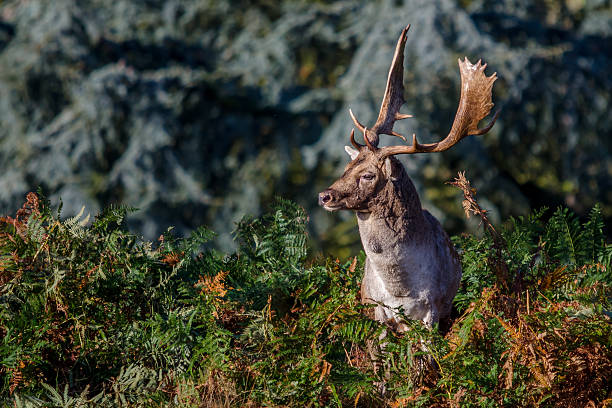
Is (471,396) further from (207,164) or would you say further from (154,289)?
(207,164)

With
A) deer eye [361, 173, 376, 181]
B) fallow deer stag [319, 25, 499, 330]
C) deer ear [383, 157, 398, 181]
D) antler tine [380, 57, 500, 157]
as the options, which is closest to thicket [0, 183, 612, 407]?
fallow deer stag [319, 25, 499, 330]

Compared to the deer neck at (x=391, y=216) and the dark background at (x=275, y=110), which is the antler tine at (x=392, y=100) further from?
the dark background at (x=275, y=110)

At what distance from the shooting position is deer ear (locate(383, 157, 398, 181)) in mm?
3424

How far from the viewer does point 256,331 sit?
145 inches

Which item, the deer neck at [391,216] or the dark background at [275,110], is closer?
the deer neck at [391,216]

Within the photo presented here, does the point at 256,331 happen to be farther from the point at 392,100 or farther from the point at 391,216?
the point at 392,100

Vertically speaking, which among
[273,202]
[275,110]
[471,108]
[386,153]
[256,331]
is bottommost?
[275,110]

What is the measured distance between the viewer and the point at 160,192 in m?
9.38

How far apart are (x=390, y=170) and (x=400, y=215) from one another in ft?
0.75

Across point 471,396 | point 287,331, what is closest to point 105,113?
point 287,331

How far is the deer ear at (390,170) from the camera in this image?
11.2ft

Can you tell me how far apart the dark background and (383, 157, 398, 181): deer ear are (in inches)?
203

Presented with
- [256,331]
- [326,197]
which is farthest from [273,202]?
[326,197]

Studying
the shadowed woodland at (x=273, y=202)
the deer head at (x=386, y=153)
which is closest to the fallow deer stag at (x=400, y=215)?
the deer head at (x=386, y=153)
